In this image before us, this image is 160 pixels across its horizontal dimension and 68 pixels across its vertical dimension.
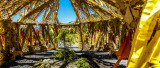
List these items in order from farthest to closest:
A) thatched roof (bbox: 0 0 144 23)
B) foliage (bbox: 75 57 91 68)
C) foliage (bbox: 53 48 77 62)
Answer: foliage (bbox: 53 48 77 62), foliage (bbox: 75 57 91 68), thatched roof (bbox: 0 0 144 23)

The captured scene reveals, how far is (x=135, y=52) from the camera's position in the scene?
59 centimetres

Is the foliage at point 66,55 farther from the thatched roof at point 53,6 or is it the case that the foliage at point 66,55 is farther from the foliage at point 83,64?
the thatched roof at point 53,6

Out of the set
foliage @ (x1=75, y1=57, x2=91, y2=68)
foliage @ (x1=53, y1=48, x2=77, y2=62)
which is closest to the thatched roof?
foliage @ (x1=75, y1=57, x2=91, y2=68)

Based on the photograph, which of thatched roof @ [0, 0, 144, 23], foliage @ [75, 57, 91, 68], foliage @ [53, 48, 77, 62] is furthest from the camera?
foliage @ [53, 48, 77, 62]

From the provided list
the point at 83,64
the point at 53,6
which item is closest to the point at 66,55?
the point at 83,64

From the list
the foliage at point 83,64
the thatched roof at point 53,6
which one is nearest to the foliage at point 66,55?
the foliage at point 83,64

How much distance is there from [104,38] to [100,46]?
843 mm

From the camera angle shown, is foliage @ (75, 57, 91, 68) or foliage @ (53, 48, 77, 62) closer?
foliage @ (75, 57, 91, 68)

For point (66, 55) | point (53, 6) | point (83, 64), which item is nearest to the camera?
point (83, 64)

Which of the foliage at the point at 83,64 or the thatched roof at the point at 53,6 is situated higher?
the thatched roof at the point at 53,6

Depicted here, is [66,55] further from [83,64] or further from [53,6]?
[53,6]

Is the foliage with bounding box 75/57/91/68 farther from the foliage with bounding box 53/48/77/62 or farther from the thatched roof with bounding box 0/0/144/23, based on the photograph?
the thatched roof with bounding box 0/0/144/23

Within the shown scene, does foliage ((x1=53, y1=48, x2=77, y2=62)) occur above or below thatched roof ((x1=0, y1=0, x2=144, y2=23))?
below

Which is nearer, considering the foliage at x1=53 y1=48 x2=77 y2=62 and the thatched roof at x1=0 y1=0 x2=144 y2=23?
the thatched roof at x1=0 y1=0 x2=144 y2=23
